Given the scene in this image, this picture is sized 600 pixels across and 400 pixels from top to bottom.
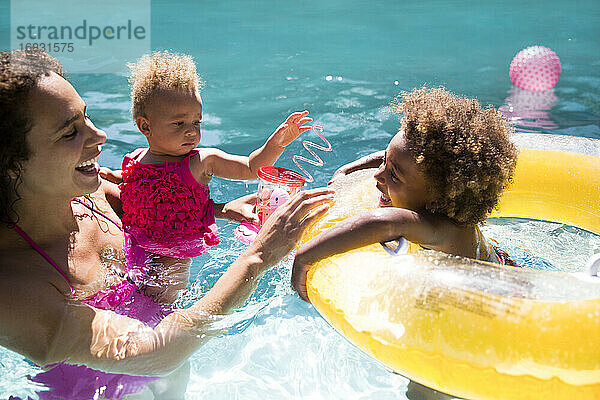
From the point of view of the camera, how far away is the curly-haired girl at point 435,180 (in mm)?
2246

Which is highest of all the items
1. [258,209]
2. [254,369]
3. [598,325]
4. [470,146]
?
[470,146]

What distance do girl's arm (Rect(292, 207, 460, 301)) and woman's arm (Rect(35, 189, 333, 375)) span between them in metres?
0.11

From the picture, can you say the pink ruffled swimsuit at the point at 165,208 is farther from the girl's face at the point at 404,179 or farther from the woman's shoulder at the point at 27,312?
the girl's face at the point at 404,179

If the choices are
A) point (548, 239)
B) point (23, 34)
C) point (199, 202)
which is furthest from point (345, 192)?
point (23, 34)

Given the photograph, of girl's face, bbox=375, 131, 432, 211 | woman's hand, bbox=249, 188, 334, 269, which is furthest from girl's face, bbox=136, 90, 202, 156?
girl's face, bbox=375, 131, 432, 211

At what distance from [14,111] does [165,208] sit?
1.07 metres

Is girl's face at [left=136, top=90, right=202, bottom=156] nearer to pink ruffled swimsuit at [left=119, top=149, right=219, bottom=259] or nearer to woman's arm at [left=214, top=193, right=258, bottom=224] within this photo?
pink ruffled swimsuit at [left=119, top=149, right=219, bottom=259]

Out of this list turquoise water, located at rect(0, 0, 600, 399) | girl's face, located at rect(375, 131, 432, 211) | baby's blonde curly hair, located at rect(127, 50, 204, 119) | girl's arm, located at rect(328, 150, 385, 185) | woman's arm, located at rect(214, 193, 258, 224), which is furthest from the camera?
girl's arm, located at rect(328, 150, 385, 185)

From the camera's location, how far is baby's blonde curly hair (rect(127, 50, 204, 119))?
283cm

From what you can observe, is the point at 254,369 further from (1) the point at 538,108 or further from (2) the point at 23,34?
(2) the point at 23,34

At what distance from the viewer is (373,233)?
225 centimetres

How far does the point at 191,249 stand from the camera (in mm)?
3002

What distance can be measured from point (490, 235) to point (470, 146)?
5.89 feet

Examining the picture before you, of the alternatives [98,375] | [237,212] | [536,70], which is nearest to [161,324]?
[98,375]
